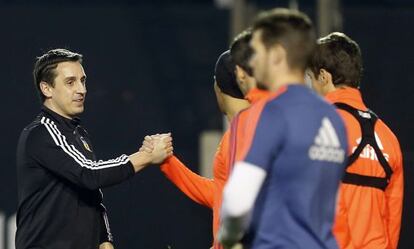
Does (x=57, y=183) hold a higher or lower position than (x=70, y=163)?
lower

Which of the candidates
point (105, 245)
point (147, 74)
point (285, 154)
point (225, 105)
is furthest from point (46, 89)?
point (147, 74)

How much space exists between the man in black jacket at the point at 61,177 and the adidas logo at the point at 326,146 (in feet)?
4.94

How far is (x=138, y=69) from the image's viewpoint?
8.00 meters

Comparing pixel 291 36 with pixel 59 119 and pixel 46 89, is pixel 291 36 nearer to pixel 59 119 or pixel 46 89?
pixel 59 119

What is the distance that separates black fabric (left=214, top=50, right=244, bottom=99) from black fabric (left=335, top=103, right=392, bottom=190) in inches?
17.9

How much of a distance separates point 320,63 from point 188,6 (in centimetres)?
270

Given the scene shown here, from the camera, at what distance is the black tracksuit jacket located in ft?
18.2

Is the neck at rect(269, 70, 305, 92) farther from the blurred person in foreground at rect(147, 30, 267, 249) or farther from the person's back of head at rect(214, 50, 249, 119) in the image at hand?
the person's back of head at rect(214, 50, 249, 119)

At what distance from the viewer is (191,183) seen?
5664 mm

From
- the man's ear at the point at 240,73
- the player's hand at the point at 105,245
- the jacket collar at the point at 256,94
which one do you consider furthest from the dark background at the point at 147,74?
the jacket collar at the point at 256,94

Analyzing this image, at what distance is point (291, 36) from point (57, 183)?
5.75ft

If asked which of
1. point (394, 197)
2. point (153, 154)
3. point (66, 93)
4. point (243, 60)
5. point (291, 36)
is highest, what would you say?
point (291, 36)

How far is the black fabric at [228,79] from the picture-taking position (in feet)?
17.1

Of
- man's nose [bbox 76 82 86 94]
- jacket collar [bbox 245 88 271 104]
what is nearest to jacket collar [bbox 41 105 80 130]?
man's nose [bbox 76 82 86 94]
